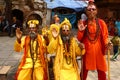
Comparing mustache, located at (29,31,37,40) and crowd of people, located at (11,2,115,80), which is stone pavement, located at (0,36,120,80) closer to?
crowd of people, located at (11,2,115,80)

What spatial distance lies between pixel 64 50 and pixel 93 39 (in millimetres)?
628

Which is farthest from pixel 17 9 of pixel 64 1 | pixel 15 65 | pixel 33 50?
pixel 33 50

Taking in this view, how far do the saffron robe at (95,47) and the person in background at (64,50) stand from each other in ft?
0.57

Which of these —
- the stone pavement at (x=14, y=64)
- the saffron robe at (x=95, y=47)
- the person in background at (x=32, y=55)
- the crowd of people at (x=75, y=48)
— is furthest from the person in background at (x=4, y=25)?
Answer: the saffron robe at (x=95, y=47)

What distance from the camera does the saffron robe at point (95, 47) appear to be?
637 centimetres

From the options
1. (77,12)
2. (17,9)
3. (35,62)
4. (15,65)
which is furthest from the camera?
(77,12)

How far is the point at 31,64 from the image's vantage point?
666 cm

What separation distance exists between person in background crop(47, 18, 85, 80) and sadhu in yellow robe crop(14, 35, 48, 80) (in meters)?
0.37

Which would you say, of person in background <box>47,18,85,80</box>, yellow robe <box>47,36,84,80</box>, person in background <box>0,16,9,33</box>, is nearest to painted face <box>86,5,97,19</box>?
person in background <box>47,18,85,80</box>

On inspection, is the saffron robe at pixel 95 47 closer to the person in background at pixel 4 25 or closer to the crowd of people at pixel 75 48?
the crowd of people at pixel 75 48

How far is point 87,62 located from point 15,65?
3266mm

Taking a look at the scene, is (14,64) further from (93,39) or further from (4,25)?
(4,25)

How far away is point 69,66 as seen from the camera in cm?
640

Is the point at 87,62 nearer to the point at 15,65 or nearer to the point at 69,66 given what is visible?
the point at 69,66
